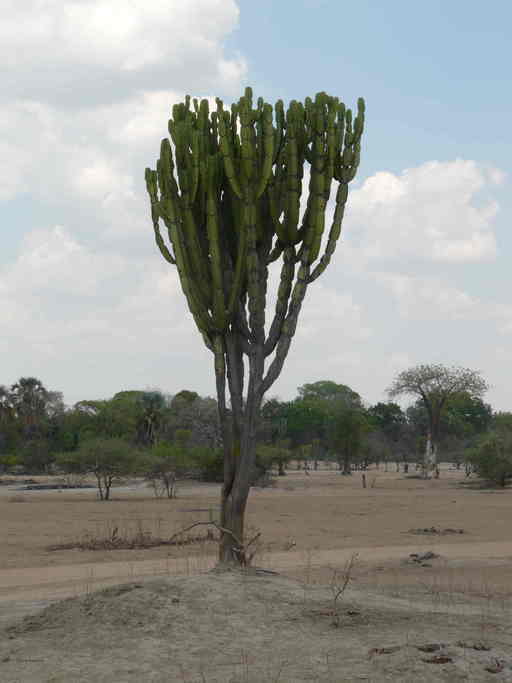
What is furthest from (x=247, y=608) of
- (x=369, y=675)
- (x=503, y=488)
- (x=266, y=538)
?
(x=503, y=488)

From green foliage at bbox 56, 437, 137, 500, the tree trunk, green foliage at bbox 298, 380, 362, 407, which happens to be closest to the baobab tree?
the tree trunk

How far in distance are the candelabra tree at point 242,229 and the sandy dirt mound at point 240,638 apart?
2639mm

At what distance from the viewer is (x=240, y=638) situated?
779cm

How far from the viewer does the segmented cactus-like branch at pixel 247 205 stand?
39.4 ft

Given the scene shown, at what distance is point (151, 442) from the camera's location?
220 ft

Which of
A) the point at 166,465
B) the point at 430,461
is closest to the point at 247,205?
the point at 166,465

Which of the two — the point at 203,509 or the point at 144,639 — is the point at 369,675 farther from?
the point at 203,509

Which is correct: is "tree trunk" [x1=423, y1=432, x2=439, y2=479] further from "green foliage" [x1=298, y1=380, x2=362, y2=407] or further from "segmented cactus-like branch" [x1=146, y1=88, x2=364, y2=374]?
"green foliage" [x1=298, y1=380, x2=362, y2=407]

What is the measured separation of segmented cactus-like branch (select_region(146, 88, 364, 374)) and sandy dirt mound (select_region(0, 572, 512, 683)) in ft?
12.6

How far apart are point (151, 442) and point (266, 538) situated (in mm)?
47193

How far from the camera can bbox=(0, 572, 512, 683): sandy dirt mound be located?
6.68 m

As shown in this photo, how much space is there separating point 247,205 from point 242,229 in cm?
35

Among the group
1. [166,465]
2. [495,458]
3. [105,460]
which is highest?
Result: [495,458]

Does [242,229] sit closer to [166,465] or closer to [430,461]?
[166,465]
